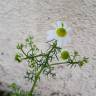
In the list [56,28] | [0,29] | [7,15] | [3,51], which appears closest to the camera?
[56,28]

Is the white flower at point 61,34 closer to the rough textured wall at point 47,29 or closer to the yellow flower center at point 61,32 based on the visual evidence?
the yellow flower center at point 61,32

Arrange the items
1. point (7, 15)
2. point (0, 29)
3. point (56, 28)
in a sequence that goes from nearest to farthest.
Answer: point (56, 28), point (0, 29), point (7, 15)

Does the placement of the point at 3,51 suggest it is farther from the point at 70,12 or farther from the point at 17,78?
the point at 70,12

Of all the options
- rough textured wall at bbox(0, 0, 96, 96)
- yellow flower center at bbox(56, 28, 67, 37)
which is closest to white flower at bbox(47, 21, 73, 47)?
yellow flower center at bbox(56, 28, 67, 37)

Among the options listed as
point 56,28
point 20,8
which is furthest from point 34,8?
point 56,28

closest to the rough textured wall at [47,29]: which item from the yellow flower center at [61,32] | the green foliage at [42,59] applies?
the green foliage at [42,59]

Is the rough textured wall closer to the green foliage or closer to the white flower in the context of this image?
the green foliage
